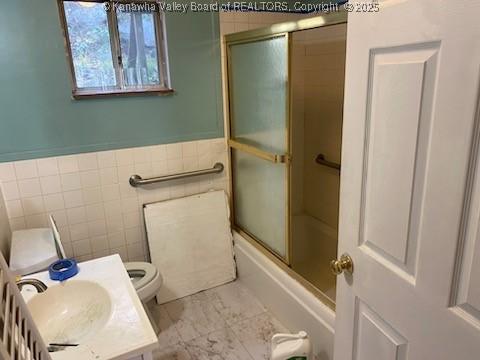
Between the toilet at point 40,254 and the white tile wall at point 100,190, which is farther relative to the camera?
the white tile wall at point 100,190

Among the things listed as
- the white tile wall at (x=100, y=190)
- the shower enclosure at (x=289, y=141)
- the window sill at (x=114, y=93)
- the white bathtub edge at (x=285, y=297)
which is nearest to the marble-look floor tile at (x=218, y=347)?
the white bathtub edge at (x=285, y=297)

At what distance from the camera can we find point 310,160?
2.85 metres

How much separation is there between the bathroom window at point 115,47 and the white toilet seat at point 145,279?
1047mm

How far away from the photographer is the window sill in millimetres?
2043

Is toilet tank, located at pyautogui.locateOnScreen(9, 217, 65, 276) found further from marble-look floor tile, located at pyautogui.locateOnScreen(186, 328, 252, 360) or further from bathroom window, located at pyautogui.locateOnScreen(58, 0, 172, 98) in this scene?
marble-look floor tile, located at pyautogui.locateOnScreen(186, 328, 252, 360)

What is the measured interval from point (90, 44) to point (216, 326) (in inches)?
71.1

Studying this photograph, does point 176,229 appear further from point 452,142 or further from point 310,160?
point 452,142

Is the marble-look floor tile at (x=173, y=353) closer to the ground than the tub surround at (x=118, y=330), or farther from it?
closer to the ground

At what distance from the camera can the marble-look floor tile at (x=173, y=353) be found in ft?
6.43

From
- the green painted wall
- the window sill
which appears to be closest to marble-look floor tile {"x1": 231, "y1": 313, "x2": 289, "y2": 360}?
the green painted wall

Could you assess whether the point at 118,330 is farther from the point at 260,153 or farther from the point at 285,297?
the point at 260,153

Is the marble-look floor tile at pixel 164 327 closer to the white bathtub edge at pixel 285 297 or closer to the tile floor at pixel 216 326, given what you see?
the tile floor at pixel 216 326

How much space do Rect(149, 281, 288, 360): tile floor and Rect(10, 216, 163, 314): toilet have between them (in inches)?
12.3

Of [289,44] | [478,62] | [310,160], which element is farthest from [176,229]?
[478,62]
